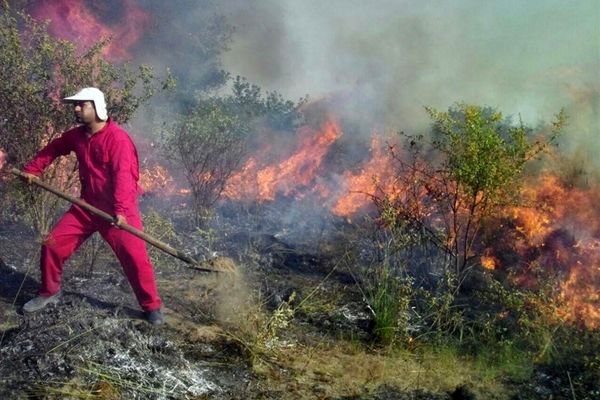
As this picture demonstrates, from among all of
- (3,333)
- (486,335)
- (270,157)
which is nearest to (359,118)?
(270,157)

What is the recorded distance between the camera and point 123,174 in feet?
15.6

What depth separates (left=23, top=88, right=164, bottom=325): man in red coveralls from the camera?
188 inches

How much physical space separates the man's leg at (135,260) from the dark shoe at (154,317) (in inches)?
1.3

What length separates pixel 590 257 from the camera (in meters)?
6.50

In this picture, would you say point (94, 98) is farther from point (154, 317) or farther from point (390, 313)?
point (390, 313)

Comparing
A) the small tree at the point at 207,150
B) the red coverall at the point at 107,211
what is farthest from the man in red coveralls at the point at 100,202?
the small tree at the point at 207,150

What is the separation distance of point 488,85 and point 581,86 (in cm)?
360

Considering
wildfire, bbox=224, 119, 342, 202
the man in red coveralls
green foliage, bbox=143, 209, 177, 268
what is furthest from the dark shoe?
wildfire, bbox=224, 119, 342, 202

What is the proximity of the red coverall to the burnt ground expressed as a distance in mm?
353

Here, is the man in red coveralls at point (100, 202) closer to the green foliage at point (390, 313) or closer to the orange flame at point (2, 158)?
the orange flame at point (2, 158)

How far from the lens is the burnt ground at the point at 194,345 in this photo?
3.84 meters

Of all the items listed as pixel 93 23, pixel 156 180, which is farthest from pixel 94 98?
pixel 93 23

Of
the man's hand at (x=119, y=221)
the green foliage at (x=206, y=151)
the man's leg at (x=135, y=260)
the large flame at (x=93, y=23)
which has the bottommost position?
the man's leg at (x=135, y=260)

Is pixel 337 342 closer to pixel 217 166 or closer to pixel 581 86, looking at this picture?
pixel 217 166
